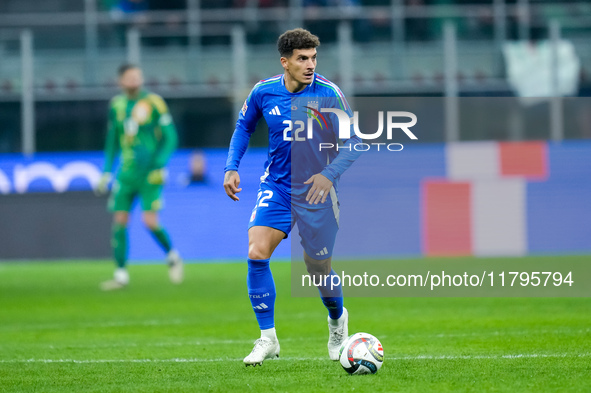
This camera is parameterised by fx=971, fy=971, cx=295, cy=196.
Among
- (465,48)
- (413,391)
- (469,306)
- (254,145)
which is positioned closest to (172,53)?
(254,145)

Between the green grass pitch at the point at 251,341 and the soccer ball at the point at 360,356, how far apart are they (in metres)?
0.07

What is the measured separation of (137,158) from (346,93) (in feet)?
18.3

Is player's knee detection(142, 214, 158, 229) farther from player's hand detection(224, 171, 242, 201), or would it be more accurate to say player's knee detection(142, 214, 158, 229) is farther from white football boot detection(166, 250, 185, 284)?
player's hand detection(224, 171, 242, 201)

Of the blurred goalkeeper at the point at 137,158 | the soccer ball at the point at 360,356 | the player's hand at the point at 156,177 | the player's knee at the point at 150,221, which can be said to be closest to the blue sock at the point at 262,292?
the soccer ball at the point at 360,356

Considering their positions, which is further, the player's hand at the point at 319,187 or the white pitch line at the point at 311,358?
the white pitch line at the point at 311,358

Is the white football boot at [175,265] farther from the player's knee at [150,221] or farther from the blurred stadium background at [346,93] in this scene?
the blurred stadium background at [346,93]

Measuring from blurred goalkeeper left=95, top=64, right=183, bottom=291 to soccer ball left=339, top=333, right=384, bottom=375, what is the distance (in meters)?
7.52

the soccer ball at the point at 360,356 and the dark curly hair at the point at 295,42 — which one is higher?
the dark curly hair at the point at 295,42

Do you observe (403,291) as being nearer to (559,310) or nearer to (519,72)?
(559,310)

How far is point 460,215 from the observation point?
16.6 meters

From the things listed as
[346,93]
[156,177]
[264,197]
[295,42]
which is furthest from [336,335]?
[346,93]

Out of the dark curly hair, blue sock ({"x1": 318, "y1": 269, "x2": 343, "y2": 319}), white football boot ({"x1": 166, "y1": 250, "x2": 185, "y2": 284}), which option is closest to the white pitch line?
blue sock ({"x1": 318, "y1": 269, "x2": 343, "y2": 319})

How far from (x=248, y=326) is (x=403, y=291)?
447cm

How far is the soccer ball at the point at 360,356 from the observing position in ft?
19.0
